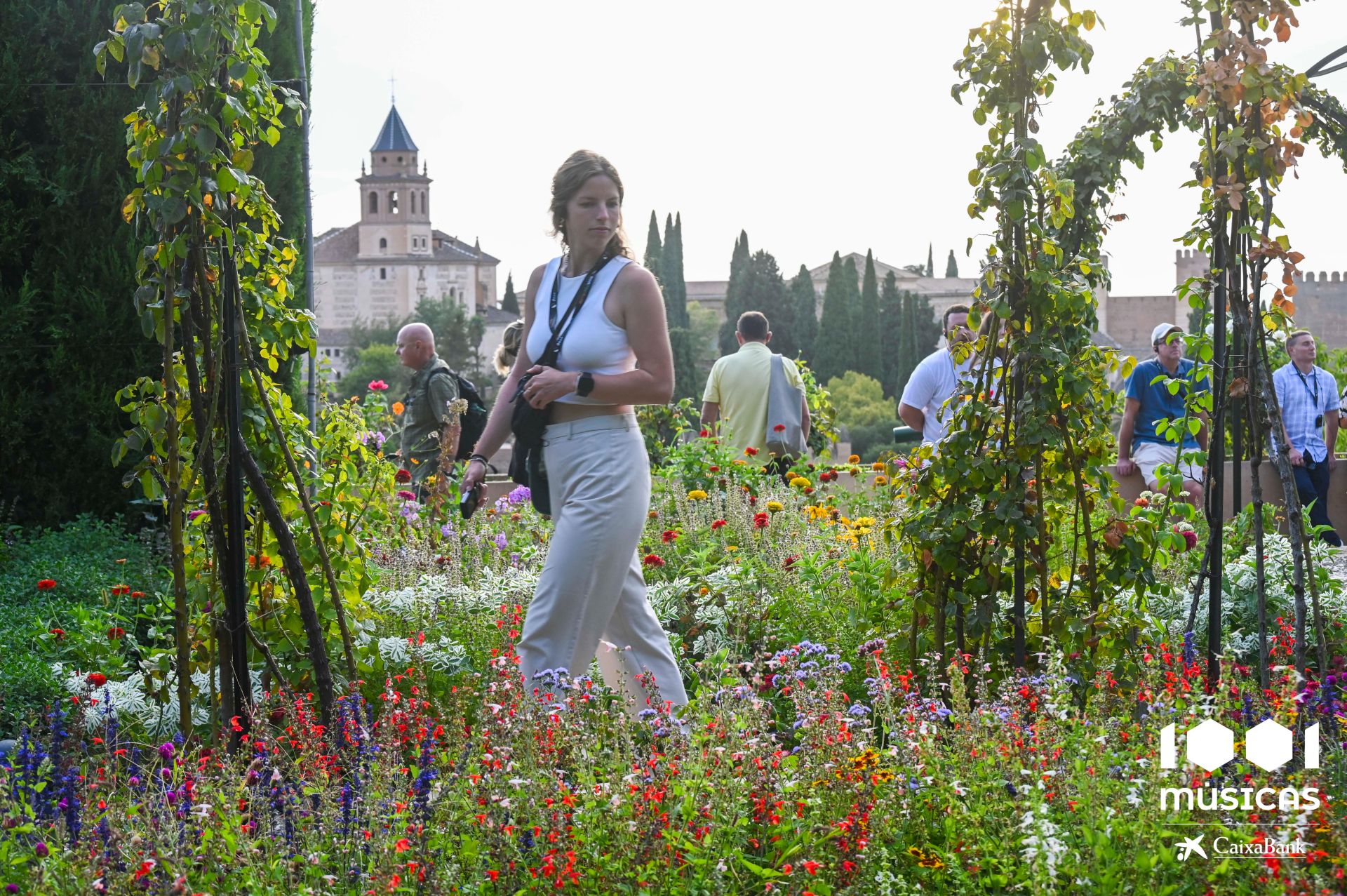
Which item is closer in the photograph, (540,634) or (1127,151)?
(540,634)

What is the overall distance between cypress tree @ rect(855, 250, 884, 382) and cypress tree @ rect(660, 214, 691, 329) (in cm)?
852

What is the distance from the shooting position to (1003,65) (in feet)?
10.8

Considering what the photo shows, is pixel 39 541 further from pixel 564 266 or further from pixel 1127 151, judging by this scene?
pixel 1127 151

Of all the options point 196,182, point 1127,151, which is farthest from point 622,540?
point 1127,151

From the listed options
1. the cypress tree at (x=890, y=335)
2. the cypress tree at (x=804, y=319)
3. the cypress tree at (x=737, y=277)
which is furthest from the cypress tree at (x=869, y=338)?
the cypress tree at (x=737, y=277)

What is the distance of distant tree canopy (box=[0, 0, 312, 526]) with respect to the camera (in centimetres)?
659

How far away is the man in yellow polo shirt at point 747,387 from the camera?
7.32 metres

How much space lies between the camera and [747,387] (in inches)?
289

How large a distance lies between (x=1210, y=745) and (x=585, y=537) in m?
1.40

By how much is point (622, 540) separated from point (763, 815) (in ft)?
2.93

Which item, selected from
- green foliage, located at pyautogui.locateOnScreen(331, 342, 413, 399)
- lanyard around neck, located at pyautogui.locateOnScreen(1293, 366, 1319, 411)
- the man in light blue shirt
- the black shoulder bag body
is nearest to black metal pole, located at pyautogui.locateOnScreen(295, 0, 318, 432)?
the black shoulder bag body

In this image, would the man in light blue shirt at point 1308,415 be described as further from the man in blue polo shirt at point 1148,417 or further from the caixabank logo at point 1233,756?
the caixabank logo at point 1233,756

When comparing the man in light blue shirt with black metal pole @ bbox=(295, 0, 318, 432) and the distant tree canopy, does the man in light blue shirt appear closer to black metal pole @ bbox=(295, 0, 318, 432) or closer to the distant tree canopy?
black metal pole @ bbox=(295, 0, 318, 432)

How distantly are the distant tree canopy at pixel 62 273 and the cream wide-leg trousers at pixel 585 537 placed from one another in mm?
4256
